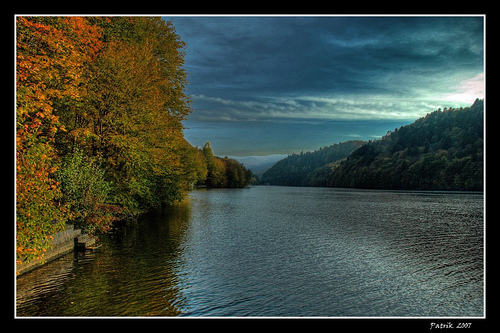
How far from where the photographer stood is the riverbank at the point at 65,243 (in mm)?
14888

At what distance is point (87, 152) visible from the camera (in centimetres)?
2569

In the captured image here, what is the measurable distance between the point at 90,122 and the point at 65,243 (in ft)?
37.2

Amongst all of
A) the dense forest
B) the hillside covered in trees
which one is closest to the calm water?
the dense forest

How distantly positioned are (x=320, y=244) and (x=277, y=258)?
5.30 metres

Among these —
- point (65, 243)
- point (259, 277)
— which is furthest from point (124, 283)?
point (65, 243)

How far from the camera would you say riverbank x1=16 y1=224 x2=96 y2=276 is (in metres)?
14.9

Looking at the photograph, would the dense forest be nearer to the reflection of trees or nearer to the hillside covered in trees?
the reflection of trees

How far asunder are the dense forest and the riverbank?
74 centimetres

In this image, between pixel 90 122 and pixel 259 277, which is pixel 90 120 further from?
pixel 259 277

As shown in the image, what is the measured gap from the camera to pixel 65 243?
57.6 ft

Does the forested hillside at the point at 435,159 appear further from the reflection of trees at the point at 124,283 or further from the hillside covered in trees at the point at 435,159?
the reflection of trees at the point at 124,283

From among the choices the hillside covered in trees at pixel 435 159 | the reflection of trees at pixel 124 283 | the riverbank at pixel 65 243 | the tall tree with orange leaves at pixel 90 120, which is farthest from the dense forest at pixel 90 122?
the hillside covered in trees at pixel 435 159
